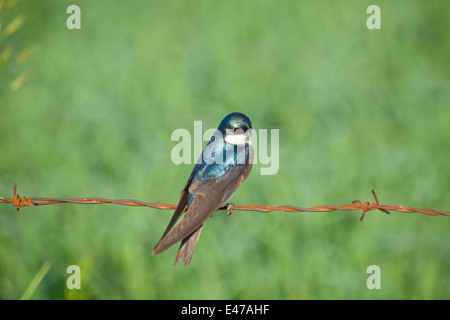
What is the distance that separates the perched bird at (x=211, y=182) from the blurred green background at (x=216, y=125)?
53 centimetres

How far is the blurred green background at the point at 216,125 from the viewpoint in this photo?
4.02m

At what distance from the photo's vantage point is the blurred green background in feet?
13.2

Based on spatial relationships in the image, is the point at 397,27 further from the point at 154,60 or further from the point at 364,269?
the point at 364,269

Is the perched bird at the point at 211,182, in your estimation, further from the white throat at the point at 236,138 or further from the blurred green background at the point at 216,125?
the blurred green background at the point at 216,125

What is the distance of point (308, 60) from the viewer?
261 inches

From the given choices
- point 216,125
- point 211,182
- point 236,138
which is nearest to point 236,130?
point 236,138

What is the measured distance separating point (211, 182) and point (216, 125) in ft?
7.61

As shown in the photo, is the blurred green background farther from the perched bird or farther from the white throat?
the white throat

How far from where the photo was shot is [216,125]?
550cm

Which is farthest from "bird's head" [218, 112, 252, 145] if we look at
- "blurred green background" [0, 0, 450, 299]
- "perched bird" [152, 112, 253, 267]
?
"blurred green background" [0, 0, 450, 299]

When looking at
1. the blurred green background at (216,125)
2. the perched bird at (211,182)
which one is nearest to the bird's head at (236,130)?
the perched bird at (211,182)

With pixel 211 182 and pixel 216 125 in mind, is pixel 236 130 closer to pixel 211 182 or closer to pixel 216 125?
pixel 211 182

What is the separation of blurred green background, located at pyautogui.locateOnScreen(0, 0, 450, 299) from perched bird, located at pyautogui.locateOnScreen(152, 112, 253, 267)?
1.73ft

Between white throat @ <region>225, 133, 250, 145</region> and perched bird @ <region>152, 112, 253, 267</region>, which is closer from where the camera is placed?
perched bird @ <region>152, 112, 253, 267</region>
